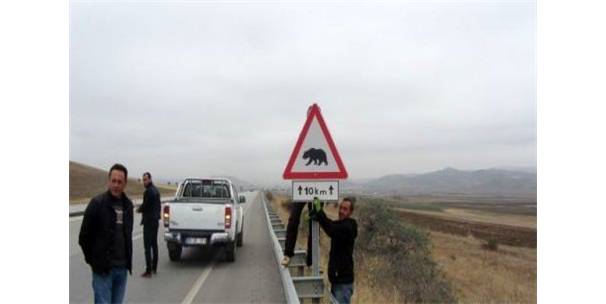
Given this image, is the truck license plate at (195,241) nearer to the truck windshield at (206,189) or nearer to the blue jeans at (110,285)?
the truck windshield at (206,189)

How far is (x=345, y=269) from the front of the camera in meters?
5.47

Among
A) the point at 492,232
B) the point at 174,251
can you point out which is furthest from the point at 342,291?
the point at 492,232

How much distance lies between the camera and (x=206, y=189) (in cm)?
1359

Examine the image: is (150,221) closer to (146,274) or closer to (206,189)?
(146,274)

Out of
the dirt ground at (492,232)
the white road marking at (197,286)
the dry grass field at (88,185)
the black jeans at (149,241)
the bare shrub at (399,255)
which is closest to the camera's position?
the white road marking at (197,286)

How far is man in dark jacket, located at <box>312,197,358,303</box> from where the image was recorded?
5.37 metres

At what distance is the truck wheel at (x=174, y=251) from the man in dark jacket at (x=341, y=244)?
23.0 feet

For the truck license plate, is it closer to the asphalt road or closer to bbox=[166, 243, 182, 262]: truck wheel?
the asphalt road

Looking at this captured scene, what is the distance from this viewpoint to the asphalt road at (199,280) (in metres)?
8.10

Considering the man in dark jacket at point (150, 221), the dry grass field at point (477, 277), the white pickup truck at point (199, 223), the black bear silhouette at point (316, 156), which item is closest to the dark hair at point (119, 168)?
the black bear silhouette at point (316, 156)

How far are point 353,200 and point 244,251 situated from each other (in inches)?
357

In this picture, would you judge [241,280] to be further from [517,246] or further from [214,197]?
[517,246]

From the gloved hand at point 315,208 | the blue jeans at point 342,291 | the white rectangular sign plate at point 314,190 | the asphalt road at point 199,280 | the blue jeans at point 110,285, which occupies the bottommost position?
the asphalt road at point 199,280

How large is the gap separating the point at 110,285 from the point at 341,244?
242cm
